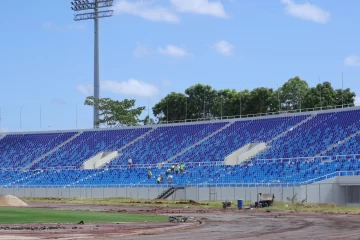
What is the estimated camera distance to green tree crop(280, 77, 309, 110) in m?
114

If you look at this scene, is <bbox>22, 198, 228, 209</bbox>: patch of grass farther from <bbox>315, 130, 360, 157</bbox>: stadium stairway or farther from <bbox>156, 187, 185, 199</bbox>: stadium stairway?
<bbox>315, 130, 360, 157</bbox>: stadium stairway

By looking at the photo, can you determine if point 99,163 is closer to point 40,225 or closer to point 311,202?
point 311,202

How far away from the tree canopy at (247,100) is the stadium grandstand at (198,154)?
81.8 ft

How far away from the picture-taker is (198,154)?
73.8m

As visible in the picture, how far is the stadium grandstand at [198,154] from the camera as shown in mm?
58875

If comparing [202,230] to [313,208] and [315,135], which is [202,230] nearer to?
[313,208]

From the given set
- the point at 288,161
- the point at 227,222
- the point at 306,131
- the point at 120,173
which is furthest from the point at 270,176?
the point at 227,222

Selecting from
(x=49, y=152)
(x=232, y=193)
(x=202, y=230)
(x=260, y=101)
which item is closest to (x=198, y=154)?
(x=232, y=193)

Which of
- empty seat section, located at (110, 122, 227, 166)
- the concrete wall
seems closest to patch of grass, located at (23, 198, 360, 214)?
the concrete wall

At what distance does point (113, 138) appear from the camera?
88.1 meters

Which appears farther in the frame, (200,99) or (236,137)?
(200,99)

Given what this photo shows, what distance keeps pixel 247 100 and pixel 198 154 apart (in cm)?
4561

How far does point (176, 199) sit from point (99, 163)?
22277mm

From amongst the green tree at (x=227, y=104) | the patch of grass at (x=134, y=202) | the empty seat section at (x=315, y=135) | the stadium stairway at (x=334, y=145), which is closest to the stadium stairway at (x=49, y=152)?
the patch of grass at (x=134, y=202)
